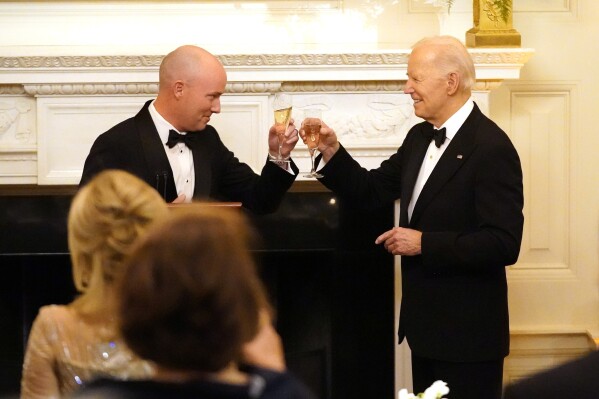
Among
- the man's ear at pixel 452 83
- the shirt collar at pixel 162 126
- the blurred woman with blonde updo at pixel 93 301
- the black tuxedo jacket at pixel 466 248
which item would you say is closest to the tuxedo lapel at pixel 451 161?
the black tuxedo jacket at pixel 466 248

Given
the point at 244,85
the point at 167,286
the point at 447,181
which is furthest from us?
the point at 244,85

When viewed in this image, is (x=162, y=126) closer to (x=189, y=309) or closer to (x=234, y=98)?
(x=234, y=98)

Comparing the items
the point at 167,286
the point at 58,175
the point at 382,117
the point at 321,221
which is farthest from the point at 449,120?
the point at 167,286

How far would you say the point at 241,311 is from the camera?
151 centimetres

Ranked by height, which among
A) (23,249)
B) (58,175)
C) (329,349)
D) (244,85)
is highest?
(244,85)

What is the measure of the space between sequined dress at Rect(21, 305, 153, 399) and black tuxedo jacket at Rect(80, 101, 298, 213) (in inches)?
58.9

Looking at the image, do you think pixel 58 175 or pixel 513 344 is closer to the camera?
pixel 58 175

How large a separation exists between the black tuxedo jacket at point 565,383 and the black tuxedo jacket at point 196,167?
2.30 metres

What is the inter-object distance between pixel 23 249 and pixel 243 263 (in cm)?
325

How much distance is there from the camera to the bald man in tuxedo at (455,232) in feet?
11.2

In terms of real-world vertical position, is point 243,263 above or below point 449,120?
below

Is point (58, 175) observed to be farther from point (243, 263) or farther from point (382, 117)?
point (243, 263)

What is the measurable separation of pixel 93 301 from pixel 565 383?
0.96 meters

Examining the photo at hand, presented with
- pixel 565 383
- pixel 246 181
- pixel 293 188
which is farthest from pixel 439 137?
A: pixel 565 383
